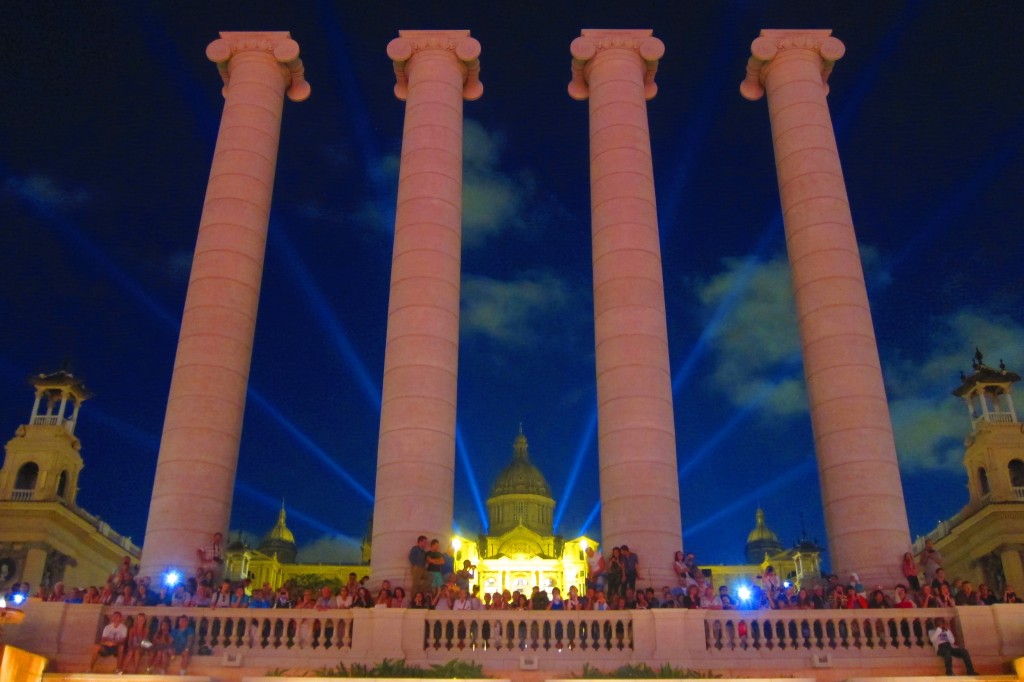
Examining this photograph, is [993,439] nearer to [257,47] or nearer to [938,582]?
[938,582]

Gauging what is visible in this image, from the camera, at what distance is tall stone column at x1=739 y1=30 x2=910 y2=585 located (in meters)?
41.7

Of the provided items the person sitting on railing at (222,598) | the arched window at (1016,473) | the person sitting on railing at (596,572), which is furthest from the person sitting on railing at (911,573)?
the arched window at (1016,473)

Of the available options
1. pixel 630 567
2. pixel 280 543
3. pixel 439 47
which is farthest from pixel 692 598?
pixel 280 543

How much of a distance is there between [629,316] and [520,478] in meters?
134

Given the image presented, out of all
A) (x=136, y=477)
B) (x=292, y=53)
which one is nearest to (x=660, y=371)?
→ (x=292, y=53)

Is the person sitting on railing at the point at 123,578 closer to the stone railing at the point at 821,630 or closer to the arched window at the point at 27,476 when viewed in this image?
the stone railing at the point at 821,630

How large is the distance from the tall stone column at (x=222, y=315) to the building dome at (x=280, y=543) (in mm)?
143356

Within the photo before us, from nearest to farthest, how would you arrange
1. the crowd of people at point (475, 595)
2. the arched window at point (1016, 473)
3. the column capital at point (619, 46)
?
the crowd of people at point (475, 595) < the column capital at point (619, 46) < the arched window at point (1016, 473)

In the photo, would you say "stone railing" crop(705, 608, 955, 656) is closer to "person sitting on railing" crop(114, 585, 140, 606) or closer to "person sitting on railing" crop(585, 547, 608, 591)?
"person sitting on railing" crop(585, 547, 608, 591)

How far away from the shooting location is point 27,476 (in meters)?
92.1

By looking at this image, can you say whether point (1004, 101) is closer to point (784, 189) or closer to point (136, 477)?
point (784, 189)

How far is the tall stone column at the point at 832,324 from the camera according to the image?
41.7 metres

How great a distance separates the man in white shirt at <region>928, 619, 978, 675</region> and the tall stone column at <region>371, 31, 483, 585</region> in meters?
18.8

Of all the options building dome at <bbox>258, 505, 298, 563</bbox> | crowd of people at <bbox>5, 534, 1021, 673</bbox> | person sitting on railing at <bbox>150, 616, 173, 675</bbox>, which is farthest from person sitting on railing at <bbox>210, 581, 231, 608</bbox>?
building dome at <bbox>258, 505, 298, 563</bbox>
